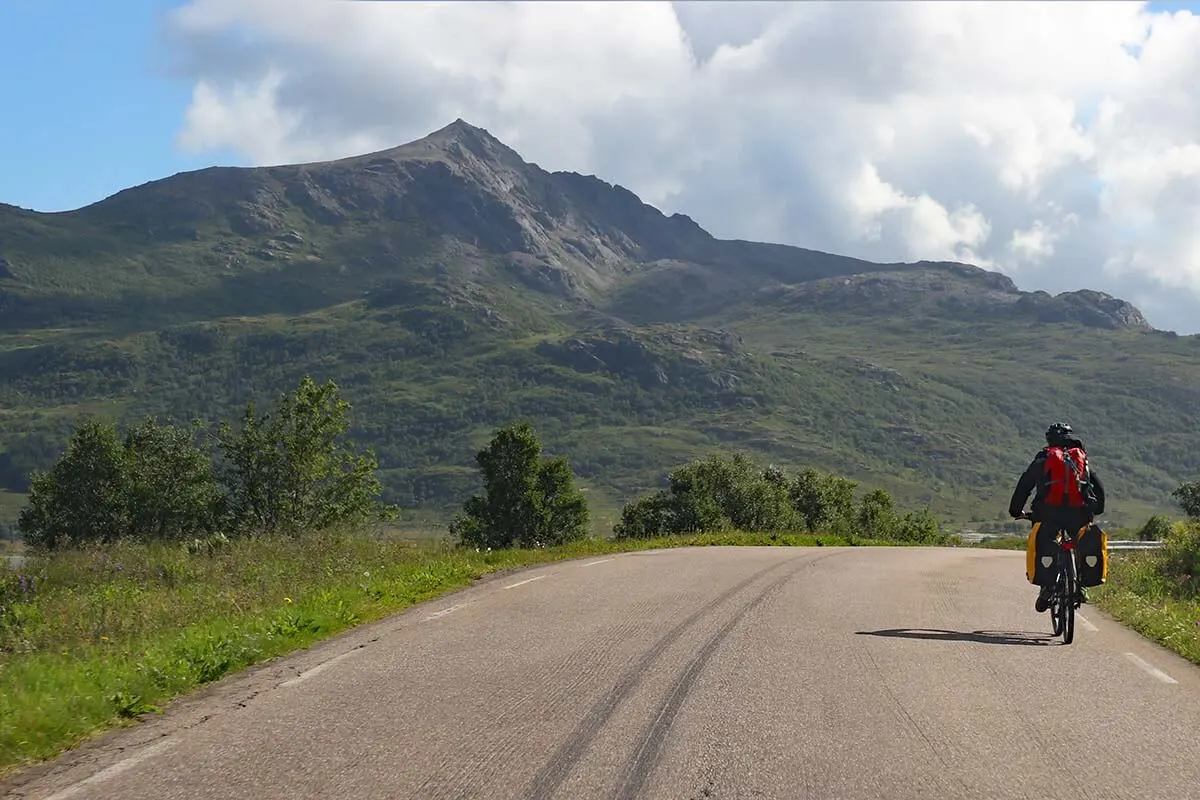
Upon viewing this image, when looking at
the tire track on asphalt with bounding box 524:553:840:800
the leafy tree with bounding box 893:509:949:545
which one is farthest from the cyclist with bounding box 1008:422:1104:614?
the leafy tree with bounding box 893:509:949:545

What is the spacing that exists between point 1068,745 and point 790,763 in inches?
86.2

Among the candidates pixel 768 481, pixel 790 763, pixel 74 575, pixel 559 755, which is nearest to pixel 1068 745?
pixel 790 763

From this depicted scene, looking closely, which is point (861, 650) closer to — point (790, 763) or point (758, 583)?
point (790, 763)

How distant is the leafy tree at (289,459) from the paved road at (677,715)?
3974 centimetres

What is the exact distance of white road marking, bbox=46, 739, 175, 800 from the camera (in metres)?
6.46

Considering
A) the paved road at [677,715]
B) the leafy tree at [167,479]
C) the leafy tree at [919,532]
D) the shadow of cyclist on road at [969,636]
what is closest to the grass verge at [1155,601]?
the paved road at [677,715]

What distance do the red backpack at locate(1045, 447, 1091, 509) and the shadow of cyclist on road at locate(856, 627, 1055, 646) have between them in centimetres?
160

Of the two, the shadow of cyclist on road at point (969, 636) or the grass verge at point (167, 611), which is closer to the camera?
the grass verge at point (167, 611)

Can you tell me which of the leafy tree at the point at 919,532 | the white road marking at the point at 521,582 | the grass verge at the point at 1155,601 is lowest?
the leafy tree at the point at 919,532

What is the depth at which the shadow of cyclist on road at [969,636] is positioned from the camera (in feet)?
41.3

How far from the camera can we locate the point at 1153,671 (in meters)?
11.0

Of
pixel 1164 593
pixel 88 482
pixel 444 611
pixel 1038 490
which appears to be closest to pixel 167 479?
pixel 88 482

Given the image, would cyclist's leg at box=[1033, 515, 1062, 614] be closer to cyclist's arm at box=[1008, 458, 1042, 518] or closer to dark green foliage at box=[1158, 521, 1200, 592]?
cyclist's arm at box=[1008, 458, 1042, 518]

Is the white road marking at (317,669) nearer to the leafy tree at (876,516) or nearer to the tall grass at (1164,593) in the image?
the tall grass at (1164,593)
